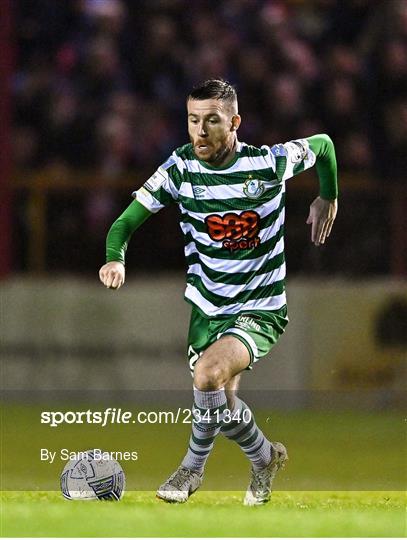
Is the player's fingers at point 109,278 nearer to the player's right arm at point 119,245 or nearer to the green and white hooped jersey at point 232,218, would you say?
the player's right arm at point 119,245

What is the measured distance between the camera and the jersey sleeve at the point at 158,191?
6109 mm

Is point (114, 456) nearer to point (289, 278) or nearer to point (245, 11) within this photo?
point (289, 278)

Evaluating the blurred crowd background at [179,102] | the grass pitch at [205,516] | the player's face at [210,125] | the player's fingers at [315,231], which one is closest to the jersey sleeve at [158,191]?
the player's face at [210,125]

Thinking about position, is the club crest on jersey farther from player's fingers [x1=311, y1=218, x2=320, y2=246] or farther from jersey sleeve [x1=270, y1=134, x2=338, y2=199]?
player's fingers [x1=311, y1=218, x2=320, y2=246]

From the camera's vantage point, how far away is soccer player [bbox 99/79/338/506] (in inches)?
235

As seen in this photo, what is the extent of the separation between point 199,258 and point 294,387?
5.23m

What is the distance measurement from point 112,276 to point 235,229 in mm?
649

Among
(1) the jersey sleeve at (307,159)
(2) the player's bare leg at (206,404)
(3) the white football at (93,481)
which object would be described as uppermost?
(1) the jersey sleeve at (307,159)

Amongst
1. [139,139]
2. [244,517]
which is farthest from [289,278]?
[244,517]

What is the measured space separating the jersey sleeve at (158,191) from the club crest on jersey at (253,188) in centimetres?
30

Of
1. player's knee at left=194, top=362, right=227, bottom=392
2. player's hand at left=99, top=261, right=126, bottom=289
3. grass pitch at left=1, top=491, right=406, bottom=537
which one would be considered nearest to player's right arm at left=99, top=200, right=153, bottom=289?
player's hand at left=99, top=261, right=126, bottom=289

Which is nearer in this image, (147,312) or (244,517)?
(244,517)

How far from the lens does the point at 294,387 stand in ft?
37.1

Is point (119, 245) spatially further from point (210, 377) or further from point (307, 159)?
point (307, 159)
